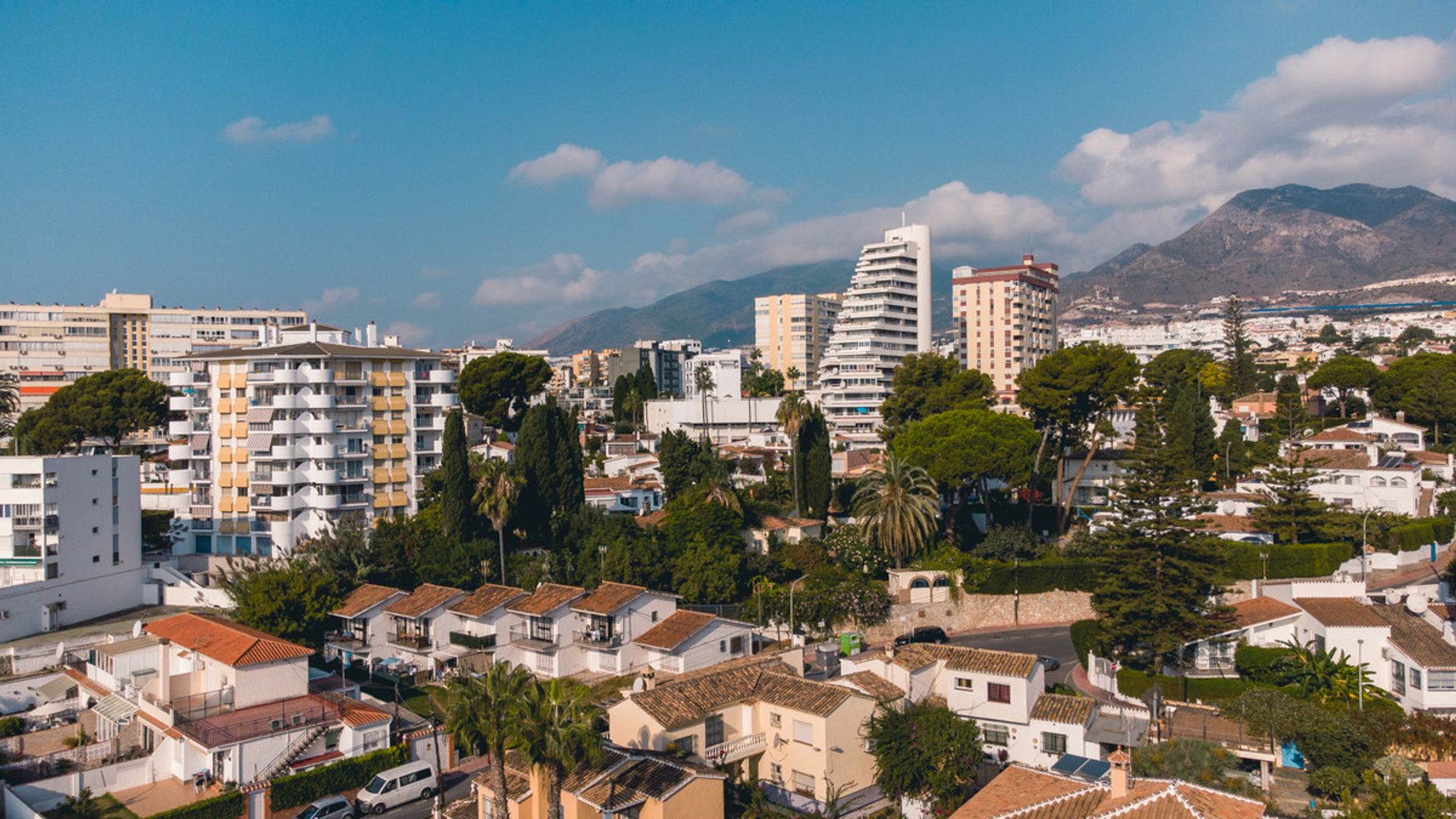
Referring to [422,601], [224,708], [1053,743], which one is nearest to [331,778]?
[224,708]

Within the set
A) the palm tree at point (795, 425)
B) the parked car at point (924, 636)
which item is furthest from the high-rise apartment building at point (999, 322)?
the parked car at point (924, 636)

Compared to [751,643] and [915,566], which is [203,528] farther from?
[915,566]

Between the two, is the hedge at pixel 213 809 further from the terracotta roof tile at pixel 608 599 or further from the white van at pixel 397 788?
the terracotta roof tile at pixel 608 599

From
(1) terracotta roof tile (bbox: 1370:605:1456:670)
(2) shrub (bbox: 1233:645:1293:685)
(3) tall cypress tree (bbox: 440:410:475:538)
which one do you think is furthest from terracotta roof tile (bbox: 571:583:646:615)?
(1) terracotta roof tile (bbox: 1370:605:1456:670)

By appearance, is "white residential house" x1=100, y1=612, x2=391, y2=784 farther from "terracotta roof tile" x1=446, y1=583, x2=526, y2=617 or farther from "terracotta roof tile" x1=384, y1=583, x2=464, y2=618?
"terracotta roof tile" x1=446, y1=583, x2=526, y2=617

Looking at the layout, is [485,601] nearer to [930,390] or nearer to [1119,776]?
[1119,776]
